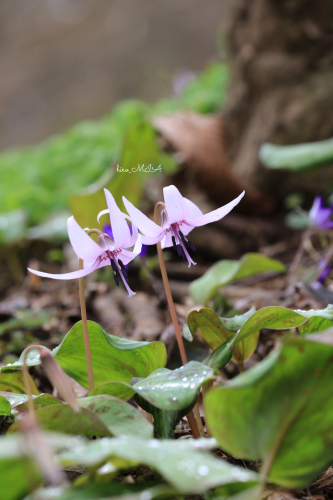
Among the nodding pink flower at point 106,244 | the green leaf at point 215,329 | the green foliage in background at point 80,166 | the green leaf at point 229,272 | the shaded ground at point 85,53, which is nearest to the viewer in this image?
the nodding pink flower at point 106,244

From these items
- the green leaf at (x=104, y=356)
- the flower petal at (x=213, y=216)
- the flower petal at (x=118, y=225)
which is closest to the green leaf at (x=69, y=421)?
the green leaf at (x=104, y=356)

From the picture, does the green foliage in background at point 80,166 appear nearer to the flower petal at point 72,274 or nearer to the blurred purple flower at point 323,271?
the blurred purple flower at point 323,271

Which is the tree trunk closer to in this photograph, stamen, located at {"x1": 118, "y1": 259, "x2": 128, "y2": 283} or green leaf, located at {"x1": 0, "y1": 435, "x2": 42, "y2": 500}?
stamen, located at {"x1": 118, "y1": 259, "x2": 128, "y2": 283}

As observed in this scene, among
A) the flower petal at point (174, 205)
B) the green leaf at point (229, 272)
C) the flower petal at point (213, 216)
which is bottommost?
the green leaf at point (229, 272)

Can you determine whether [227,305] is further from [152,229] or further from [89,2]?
[89,2]

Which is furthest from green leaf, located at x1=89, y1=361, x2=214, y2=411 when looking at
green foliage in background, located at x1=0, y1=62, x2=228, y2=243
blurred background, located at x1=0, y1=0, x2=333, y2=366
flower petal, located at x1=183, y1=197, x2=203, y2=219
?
green foliage in background, located at x1=0, y1=62, x2=228, y2=243

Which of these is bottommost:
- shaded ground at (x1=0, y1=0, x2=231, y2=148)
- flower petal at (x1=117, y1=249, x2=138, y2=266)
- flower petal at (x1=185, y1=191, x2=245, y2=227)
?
flower petal at (x1=117, y1=249, x2=138, y2=266)
